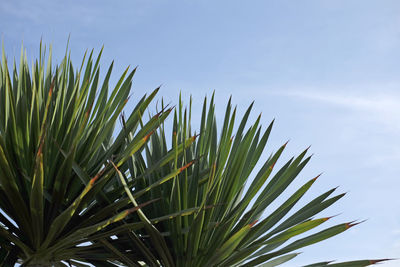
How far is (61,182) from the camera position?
3188 mm

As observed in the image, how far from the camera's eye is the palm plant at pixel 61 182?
3023mm

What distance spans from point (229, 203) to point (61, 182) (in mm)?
1099

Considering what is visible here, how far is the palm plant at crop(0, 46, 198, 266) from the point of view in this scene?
3.02 meters

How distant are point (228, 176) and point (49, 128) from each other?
1195 mm

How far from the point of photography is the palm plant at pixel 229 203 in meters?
3.30

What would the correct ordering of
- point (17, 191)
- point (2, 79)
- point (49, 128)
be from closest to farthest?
point (17, 191), point (49, 128), point (2, 79)

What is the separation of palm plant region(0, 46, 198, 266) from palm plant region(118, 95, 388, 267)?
17 cm

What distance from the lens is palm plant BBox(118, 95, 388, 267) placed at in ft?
10.8

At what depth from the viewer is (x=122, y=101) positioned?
387 cm

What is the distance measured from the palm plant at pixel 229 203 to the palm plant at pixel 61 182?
17cm

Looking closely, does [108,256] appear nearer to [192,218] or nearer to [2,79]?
[192,218]

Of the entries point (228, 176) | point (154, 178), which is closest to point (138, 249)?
point (154, 178)

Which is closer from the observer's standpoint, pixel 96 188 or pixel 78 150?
pixel 96 188

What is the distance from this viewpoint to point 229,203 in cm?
354
